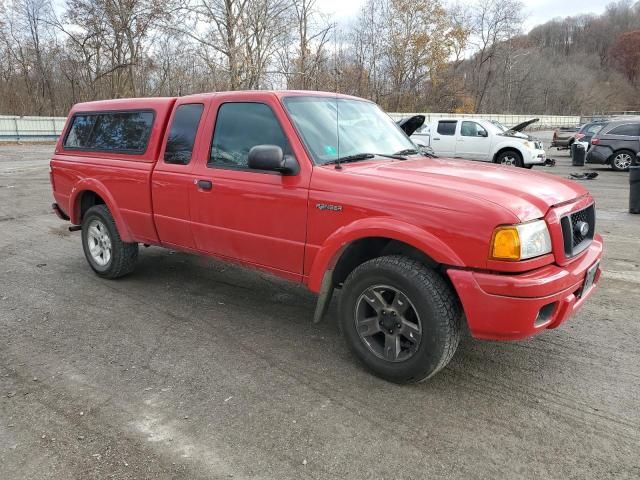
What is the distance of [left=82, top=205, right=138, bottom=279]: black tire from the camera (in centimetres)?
528

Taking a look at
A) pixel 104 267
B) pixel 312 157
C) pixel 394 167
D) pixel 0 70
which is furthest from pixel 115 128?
pixel 0 70

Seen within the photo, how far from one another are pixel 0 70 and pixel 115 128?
4205cm

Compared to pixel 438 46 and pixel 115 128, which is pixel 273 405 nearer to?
pixel 115 128

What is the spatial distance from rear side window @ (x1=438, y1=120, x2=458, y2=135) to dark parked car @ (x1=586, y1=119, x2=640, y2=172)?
15.9ft

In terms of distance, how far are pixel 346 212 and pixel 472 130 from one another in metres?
15.0

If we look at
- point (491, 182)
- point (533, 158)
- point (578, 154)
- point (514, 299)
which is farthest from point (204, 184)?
point (578, 154)

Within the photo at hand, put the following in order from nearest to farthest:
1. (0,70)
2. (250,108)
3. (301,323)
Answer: (250,108) → (301,323) → (0,70)

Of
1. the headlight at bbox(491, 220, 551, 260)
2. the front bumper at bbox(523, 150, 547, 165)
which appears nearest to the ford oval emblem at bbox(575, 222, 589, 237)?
the headlight at bbox(491, 220, 551, 260)

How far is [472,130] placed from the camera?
56.0 feet

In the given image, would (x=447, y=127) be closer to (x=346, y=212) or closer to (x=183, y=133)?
(x=183, y=133)

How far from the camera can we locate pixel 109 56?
39.1 m

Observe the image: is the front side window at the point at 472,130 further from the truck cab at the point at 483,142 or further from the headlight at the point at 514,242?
the headlight at the point at 514,242

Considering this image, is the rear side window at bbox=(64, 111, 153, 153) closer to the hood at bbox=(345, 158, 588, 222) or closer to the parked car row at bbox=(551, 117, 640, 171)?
the hood at bbox=(345, 158, 588, 222)

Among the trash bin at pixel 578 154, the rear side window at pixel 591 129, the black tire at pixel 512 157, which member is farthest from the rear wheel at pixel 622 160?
the rear side window at pixel 591 129
